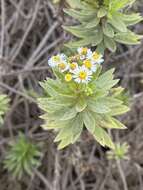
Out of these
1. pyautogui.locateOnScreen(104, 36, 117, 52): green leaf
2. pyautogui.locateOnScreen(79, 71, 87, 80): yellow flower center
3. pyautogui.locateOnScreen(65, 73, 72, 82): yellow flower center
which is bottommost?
pyautogui.locateOnScreen(79, 71, 87, 80): yellow flower center

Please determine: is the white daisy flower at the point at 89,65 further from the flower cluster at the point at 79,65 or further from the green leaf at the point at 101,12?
the green leaf at the point at 101,12

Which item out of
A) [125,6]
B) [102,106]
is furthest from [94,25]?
[102,106]

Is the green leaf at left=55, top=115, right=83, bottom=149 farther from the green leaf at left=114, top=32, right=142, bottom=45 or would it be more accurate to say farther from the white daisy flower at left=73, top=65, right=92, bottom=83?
the green leaf at left=114, top=32, right=142, bottom=45

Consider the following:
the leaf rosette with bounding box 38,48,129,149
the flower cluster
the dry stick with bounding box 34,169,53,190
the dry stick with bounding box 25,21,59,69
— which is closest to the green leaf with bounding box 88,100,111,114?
the leaf rosette with bounding box 38,48,129,149

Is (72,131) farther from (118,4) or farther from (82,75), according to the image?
(118,4)

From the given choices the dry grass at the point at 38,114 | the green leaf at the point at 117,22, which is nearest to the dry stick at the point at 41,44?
the dry grass at the point at 38,114

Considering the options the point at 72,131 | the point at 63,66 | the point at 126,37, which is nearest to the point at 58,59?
the point at 63,66

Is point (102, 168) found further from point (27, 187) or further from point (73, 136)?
point (73, 136)
